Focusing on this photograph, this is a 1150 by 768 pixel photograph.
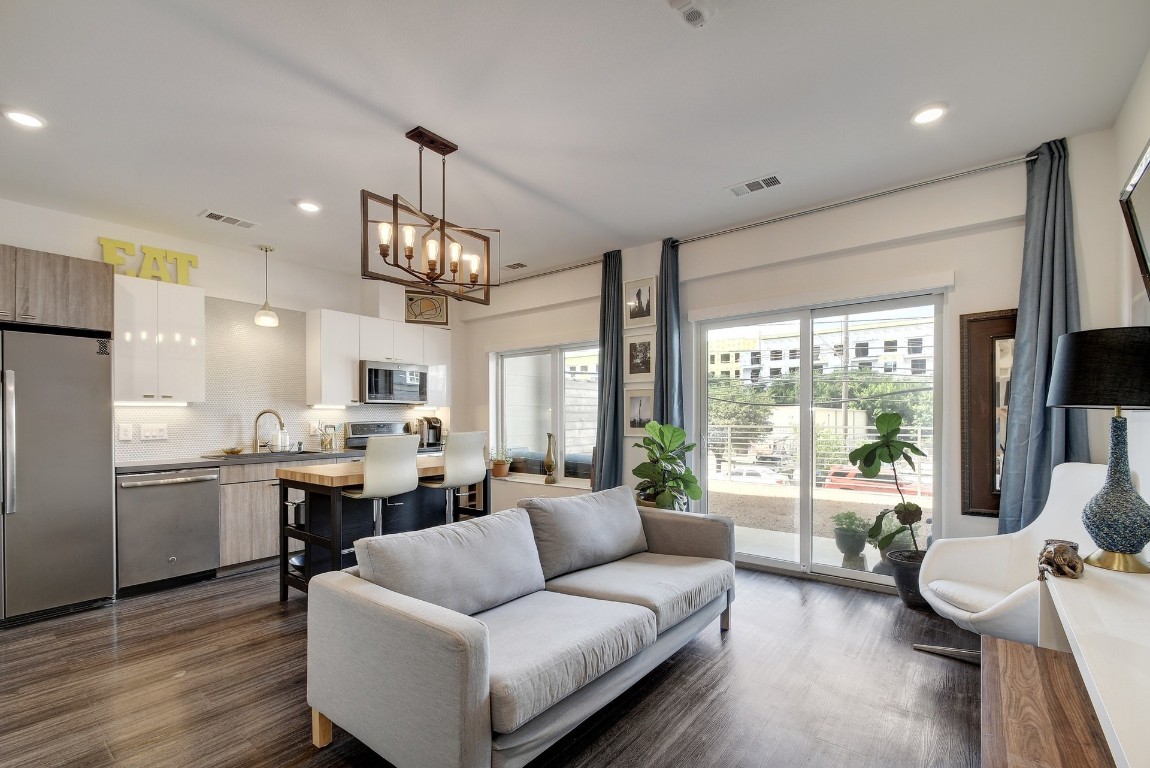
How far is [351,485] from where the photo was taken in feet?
11.1

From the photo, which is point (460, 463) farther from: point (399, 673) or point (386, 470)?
point (399, 673)

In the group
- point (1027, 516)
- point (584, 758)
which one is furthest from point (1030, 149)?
point (584, 758)

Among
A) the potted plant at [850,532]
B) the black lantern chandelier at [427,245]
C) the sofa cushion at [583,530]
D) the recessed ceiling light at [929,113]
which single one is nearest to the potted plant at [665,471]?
the sofa cushion at [583,530]

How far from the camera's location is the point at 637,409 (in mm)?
4984

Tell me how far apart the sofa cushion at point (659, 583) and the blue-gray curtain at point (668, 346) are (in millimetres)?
1695

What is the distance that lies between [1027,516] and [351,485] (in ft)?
13.0

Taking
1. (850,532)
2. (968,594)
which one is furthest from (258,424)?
(968,594)

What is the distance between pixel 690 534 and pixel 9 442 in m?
4.20

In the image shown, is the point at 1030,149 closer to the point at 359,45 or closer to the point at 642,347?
the point at 642,347

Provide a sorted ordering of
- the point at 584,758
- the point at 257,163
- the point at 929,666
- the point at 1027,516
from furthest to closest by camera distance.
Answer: the point at 257,163, the point at 1027,516, the point at 929,666, the point at 584,758

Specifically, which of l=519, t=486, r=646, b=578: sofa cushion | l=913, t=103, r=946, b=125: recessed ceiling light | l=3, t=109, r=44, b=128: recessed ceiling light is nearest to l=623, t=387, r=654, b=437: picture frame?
l=519, t=486, r=646, b=578: sofa cushion

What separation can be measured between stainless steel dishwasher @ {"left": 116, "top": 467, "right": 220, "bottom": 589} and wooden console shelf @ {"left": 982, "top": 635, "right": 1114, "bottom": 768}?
479cm

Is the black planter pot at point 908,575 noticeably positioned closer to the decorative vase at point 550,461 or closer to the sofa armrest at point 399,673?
the sofa armrest at point 399,673

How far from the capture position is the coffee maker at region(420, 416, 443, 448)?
613 cm
